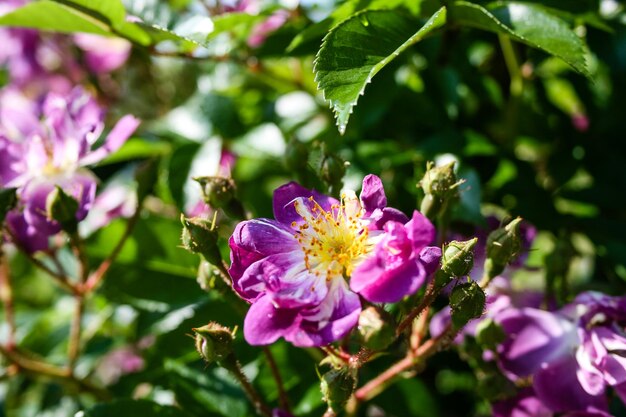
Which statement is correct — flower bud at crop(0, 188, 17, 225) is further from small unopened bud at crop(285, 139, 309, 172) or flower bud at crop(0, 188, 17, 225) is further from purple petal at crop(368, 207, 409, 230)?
purple petal at crop(368, 207, 409, 230)

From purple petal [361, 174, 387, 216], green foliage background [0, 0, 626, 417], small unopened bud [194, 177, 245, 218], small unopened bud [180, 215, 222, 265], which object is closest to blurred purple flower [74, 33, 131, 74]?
green foliage background [0, 0, 626, 417]

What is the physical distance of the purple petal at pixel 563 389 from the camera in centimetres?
95

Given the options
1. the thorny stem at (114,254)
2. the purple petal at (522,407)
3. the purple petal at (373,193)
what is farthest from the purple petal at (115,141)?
the purple petal at (522,407)

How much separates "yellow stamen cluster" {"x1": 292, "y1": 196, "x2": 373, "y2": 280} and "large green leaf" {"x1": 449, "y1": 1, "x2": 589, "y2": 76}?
11.2 inches

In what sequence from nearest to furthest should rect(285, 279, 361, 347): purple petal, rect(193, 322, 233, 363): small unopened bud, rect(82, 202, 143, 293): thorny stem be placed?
rect(285, 279, 361, 347): purple petal, rect(193, 322, 233, 363): small unopened bud, rect(82, 202, 143, 293): thorny stem

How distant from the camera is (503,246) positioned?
2.85ft

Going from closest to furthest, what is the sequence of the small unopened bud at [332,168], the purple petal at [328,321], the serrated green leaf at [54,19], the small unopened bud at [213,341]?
the purple petal at [328,321] → the small unopened bud at [213,341] → the small unopened bud at [332,168] → the serrated green leaf at [54,19]

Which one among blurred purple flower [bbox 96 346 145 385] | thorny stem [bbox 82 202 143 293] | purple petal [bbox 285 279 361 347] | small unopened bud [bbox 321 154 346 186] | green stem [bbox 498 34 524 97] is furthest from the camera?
blurred purple flower [bbox 96 346 145 385]

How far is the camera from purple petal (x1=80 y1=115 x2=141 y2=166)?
112 centimetres

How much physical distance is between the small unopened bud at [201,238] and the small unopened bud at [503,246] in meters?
0.34

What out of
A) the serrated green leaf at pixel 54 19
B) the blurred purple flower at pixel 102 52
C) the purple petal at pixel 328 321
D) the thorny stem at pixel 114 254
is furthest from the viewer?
the blurred purple flower at pixel 102 52

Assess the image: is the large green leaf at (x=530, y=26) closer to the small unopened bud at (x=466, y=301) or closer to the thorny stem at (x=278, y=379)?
the small unopened bud at (x=466, y=301)

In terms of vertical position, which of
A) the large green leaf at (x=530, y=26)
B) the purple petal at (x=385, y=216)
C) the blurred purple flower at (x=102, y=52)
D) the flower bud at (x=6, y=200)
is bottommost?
the blurred purple flower at (x=102, y=52)

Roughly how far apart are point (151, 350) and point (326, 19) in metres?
0.60
